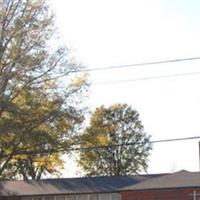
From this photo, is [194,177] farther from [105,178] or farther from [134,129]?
[134,129]

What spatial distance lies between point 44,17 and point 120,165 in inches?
1541

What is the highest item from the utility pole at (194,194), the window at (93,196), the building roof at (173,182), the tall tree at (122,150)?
the tall tree at (122,150)

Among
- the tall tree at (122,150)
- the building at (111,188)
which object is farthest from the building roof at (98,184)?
the tall tree at (122,150)

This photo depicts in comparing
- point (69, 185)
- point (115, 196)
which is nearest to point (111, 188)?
point (115, 196)

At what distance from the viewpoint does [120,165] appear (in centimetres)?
8006

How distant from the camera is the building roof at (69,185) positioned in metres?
55.9

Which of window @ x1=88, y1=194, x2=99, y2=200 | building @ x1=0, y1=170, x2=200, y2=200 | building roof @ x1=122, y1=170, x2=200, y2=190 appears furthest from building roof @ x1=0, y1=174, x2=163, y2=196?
building roof @ x1=122, y1=170, x2=200, y2=190

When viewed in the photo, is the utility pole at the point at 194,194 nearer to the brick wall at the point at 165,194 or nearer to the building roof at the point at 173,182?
the brick wall at the point at 165,194

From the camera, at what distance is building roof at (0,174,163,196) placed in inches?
2200

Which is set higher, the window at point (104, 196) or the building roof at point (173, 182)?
the building roof at point (173, 182)

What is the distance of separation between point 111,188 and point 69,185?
15.6 feet

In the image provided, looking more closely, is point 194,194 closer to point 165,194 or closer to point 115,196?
point 165,194

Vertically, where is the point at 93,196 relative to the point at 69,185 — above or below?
below

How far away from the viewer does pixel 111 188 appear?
55.3m
